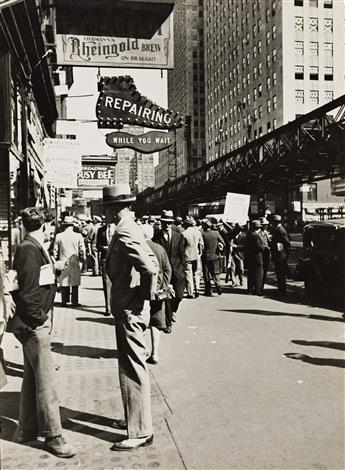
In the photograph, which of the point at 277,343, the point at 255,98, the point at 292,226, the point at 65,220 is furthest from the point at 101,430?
the point at 255,98

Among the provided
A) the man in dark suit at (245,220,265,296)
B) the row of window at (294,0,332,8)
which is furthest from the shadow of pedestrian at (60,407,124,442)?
the row of window at (294,0,332,8)

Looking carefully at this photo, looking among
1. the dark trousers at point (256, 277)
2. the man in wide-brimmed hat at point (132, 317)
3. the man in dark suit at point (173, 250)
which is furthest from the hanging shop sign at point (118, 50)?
the dark trousers at point (256, 277)

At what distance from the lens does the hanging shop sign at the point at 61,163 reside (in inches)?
459

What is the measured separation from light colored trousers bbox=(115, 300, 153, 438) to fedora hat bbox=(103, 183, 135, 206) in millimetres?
962

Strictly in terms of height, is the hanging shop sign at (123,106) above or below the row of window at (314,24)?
below

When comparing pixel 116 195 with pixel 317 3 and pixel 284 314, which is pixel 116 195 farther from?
pixel 317 3

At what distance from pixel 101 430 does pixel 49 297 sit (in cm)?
123

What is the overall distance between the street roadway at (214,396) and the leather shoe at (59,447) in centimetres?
6

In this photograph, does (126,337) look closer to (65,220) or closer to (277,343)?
(277,343)

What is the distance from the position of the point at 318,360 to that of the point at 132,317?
319cm

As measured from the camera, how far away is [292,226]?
162 feet

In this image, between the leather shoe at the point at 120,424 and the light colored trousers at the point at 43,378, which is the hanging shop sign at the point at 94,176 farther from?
the light colored trousers at the point at 43,378

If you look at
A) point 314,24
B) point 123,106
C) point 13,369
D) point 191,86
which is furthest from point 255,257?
point 191,86

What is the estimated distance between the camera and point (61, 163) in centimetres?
1184
